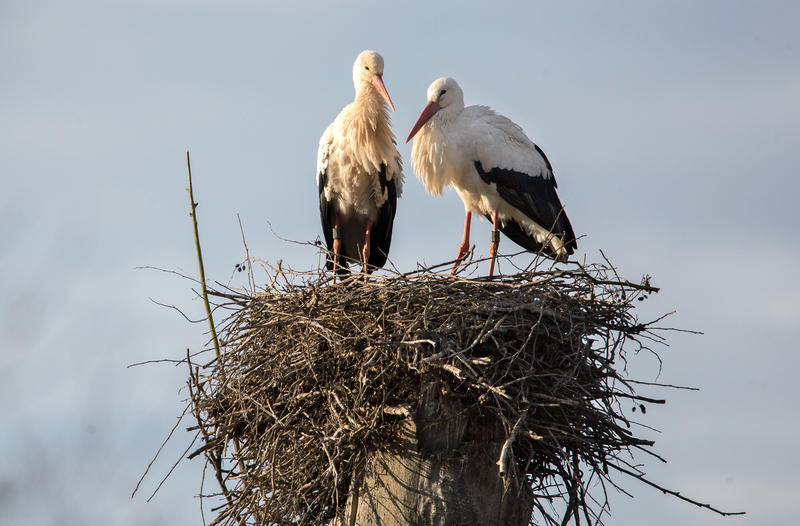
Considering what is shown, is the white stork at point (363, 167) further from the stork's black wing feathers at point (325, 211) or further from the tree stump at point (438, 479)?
the tree stump at point (438, 479)

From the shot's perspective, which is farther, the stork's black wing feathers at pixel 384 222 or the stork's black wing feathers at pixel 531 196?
the stork's black wing feathers at pixel 384 222

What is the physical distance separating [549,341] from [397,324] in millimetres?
784

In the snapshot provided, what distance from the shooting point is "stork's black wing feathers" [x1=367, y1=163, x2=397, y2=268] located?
752 cm

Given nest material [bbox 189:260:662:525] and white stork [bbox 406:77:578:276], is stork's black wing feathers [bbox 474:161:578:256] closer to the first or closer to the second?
white stork [bbox 406:77:578:276]

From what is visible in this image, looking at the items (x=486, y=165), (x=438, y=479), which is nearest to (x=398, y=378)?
(x=438, y=479)

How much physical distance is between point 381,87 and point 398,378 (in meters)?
3.48

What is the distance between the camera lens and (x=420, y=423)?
13.7ft

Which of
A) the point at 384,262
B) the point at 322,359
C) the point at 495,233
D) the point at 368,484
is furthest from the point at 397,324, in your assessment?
the point at 384,262

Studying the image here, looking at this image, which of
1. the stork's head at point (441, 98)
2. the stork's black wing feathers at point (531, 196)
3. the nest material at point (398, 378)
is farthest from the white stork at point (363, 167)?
the nest material at point (398, 378)

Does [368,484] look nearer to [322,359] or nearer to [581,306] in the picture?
[322,359]

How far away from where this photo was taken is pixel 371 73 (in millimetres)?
7453

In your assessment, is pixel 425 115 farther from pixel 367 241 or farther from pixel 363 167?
pixel 367 241

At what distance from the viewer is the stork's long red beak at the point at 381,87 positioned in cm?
734

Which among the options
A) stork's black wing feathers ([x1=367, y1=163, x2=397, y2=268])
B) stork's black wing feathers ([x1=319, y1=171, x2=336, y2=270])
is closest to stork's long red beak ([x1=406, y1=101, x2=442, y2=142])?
stork's black wing feathers ([x1=367, y1=163, x2=397, y2=268])
